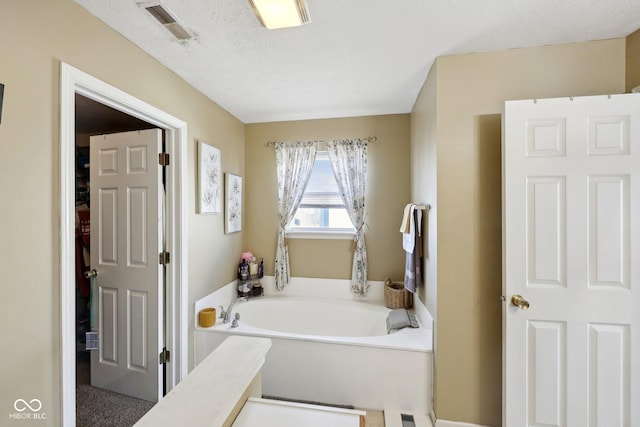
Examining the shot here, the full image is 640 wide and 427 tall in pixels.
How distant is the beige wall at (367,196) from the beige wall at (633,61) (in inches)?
58.6

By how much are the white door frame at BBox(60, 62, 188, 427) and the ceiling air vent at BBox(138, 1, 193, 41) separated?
0.43 meters

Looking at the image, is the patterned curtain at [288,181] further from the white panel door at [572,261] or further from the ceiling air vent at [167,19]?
the white panel door at [572,261]

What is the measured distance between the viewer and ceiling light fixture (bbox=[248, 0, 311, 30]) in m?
1.21

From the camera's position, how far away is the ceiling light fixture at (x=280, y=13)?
3.96 feet

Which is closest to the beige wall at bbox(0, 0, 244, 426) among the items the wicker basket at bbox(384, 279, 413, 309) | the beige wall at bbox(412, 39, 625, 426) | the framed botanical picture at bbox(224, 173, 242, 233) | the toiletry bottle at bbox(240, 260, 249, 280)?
the framed botanical picture at bbox(224, 173, 242, 233)

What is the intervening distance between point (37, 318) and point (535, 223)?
2412 mm

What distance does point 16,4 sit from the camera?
3.44 ft

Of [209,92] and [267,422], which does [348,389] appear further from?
[209,92]

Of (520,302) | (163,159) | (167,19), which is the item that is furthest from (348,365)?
(167,19)

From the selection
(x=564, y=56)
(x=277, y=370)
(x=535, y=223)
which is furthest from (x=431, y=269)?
(x=564, y=56)

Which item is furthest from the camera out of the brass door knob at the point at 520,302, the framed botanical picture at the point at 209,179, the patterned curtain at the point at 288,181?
the patterned curtain at the point at 288,181

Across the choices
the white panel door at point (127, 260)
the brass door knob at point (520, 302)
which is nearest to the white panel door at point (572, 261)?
the brass door knob at point (520, 302)

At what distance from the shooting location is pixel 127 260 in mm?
2074

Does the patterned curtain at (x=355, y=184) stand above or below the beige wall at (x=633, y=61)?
below
